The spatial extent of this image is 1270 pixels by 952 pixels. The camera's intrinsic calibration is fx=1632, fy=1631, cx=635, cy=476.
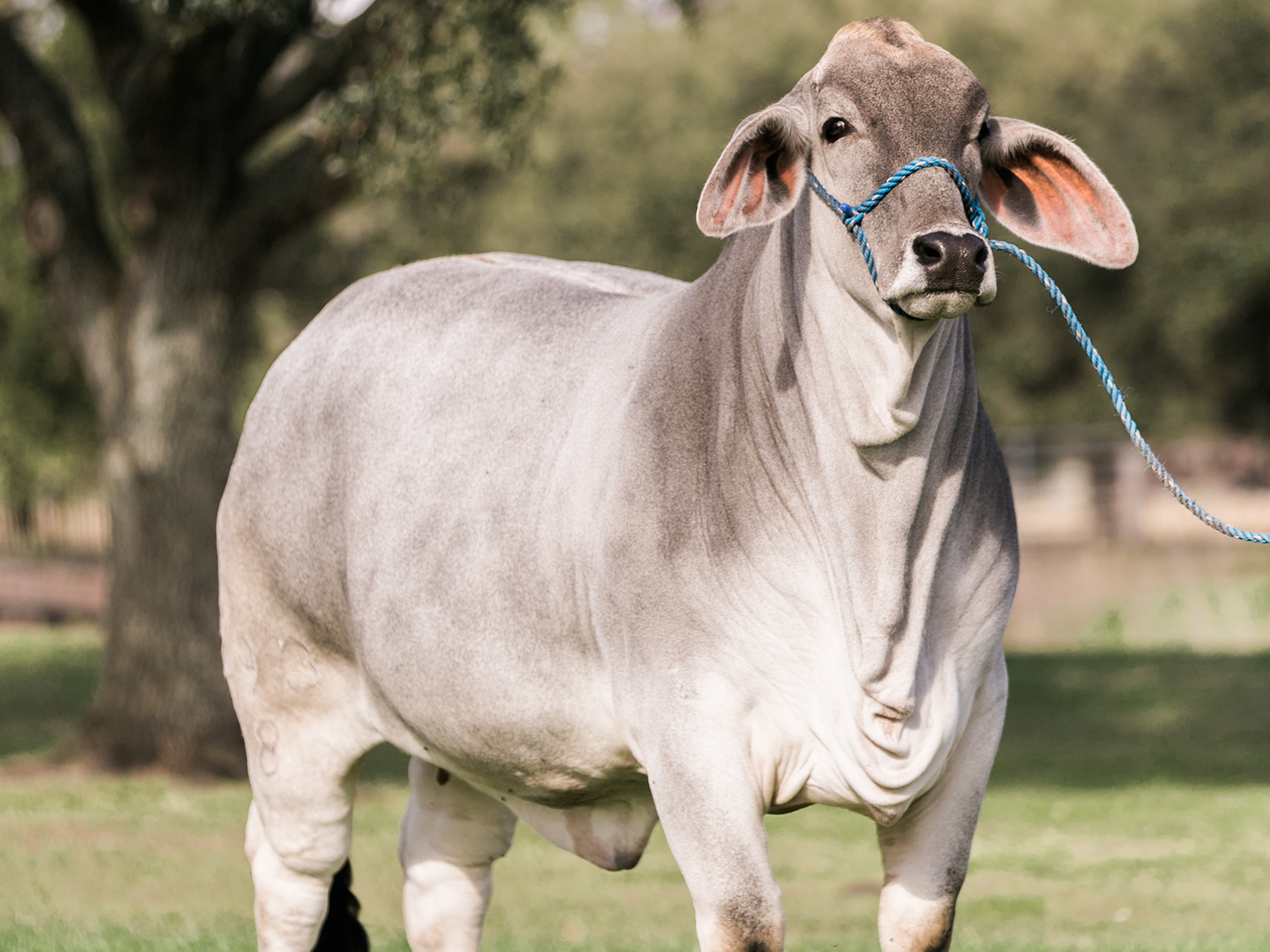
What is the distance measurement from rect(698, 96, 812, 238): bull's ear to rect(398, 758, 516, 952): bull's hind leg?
7.36 ft

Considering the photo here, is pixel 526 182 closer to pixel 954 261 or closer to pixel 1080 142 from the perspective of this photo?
pixel 1080 142

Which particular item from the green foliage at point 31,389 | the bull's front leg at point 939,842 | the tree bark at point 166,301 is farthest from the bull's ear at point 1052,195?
the green foliage at point 31,389

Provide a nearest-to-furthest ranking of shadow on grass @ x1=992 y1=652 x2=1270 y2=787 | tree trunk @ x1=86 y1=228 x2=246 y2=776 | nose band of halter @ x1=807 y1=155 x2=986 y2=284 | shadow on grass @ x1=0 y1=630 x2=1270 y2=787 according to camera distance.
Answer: nose band of halter @ x1=807 y1=155 x2=986 y2=284 < tree trunk @ x1=86 y1=228 x2=246 y2=776 < shadow on grass @ x1=992 y1=652 x2=1270 y2=787 < shadow on grass @ x1=0 y1=630 x2=1270 y2=787

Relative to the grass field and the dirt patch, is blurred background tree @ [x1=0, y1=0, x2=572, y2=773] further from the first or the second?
the dirt patch

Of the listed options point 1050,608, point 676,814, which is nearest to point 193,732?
point 676,814

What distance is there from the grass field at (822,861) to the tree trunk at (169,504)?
1.53ft

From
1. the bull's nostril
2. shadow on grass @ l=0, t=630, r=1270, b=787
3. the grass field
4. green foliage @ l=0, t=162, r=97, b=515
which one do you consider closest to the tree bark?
the grass field

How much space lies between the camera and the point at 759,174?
10.0ft

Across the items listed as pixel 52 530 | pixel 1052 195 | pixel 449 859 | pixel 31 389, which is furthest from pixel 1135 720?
pixel 52 530

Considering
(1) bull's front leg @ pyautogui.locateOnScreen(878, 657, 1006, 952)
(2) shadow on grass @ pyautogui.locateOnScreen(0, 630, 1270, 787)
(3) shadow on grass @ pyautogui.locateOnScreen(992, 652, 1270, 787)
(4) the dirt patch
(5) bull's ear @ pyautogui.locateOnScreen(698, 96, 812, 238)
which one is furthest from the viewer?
(4) the dirt patch

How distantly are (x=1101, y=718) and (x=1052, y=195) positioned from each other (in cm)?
1262

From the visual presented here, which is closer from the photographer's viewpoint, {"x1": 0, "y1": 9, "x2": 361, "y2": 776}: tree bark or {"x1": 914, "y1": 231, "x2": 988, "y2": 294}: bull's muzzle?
{"x1": 914, "y1": 231, "x2": 988, "y2": 294}: bull's muzzle

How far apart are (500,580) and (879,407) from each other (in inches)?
39.4

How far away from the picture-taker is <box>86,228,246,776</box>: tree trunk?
11.5 metres
